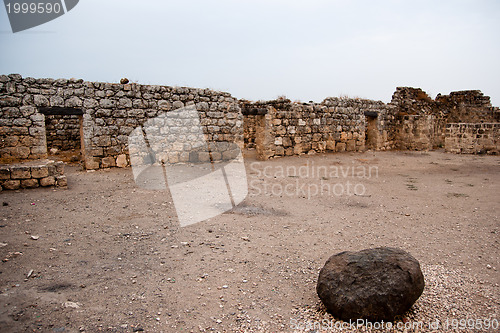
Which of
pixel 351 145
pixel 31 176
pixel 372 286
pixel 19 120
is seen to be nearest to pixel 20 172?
pixel 31 176

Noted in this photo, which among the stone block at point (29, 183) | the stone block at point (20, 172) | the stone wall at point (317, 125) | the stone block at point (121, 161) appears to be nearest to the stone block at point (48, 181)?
the stone block at point (29, 183)

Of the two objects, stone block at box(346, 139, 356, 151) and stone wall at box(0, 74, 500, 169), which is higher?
stone wall at box(0, 74, 500, 169)

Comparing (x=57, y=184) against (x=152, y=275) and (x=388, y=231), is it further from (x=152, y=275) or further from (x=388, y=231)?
(x=388, y=231)

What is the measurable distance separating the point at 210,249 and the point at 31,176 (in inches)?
183

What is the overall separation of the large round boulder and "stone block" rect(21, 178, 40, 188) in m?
6.11

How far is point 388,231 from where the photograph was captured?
14.4 ft

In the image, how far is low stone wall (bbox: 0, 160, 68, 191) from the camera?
5996 mm

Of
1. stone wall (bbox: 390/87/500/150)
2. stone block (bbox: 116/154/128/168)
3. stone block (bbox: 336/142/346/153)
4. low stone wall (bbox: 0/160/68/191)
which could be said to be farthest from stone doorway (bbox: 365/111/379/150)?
low stone wall (bbox: 0/160/68/191)

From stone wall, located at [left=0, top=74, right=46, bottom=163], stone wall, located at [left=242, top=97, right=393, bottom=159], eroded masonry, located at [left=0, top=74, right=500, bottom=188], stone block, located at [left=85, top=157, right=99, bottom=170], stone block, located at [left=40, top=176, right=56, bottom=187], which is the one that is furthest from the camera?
stone wall, located at [left=242, top=97, right=393, bottom=159]

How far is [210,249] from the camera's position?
377cm

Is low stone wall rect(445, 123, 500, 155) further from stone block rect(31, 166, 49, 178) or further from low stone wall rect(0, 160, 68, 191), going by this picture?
stone block rect(31, 166, 49, 178)

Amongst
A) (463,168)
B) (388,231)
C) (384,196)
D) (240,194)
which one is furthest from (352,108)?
(388,231)

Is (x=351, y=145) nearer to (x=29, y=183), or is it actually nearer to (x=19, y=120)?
(x=29, y=183)

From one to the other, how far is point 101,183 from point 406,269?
6.57 metres
